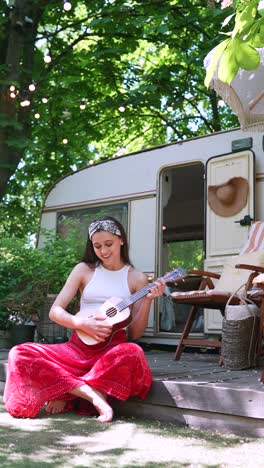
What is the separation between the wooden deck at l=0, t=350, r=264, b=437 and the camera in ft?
8.39

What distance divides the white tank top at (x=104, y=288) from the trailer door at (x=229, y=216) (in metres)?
2.10

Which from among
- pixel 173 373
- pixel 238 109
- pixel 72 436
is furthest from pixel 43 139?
pixel 72 436

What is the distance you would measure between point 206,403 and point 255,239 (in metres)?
2.30

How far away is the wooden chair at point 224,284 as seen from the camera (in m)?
4.04

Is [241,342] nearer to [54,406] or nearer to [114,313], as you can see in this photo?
[114,313]

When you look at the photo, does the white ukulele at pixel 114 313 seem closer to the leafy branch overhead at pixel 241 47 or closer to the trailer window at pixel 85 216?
the leafy branch overhead at pixel 241 47

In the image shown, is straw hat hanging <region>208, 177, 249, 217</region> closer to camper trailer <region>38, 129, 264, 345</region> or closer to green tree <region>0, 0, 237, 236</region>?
camper trailer <region>38, 129, 264, 345</region>

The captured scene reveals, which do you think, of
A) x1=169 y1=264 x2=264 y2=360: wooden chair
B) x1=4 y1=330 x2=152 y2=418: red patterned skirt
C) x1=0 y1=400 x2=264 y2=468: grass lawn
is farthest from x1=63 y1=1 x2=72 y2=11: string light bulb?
x1=0 y1=400 x2=264 y2=468: grass lawn

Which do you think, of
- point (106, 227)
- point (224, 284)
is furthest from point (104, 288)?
point (224, 284)

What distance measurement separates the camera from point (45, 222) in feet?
22.8

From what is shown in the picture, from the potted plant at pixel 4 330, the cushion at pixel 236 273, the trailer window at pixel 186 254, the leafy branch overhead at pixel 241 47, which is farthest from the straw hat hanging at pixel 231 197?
the leafy branch overhead at pixel 241 47

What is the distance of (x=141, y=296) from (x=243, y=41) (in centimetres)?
162

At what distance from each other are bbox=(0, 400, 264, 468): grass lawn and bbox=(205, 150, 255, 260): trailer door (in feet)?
8.46

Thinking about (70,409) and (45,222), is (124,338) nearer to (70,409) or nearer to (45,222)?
(70,409)
